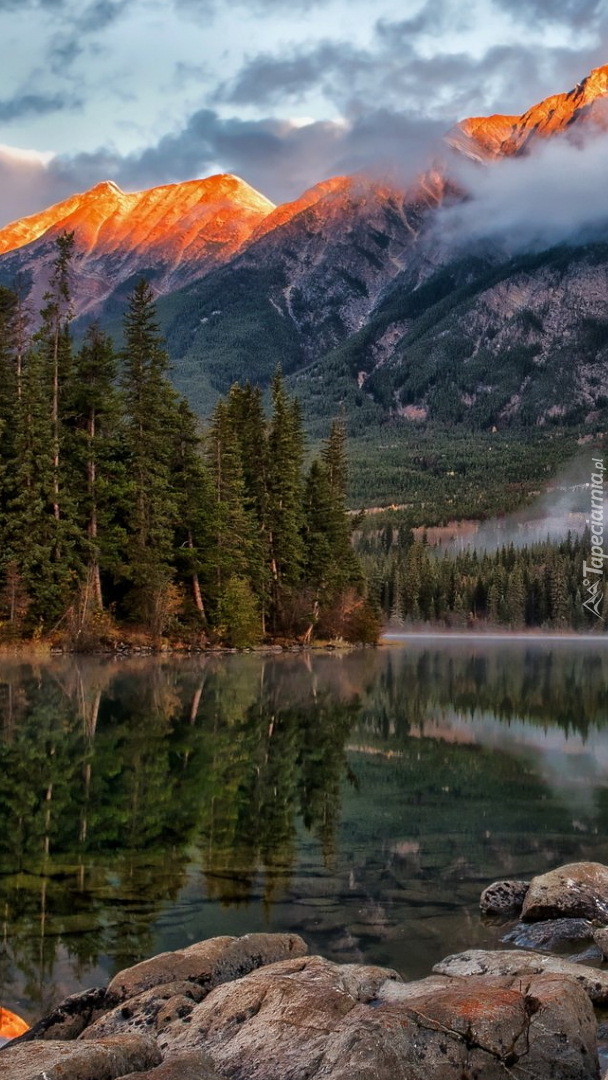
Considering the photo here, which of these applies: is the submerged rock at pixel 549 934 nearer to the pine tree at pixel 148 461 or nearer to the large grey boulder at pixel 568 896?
the large grey boulder at pixel 568 896

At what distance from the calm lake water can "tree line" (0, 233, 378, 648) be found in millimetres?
21721

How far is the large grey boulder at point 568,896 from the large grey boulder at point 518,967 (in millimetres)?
2212

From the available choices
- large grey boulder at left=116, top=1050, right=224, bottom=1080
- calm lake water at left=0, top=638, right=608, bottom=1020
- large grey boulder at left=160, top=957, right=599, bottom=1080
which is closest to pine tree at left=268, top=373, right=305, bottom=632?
calm lake water at left=0, top=638, right=608, bottom=1020

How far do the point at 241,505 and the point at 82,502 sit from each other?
14.6 metres

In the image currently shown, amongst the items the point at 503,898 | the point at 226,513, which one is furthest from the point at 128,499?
the point at 503,898

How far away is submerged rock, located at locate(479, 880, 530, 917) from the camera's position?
13.2m

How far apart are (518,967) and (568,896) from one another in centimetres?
319

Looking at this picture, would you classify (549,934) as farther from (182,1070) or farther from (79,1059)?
(79,1059)

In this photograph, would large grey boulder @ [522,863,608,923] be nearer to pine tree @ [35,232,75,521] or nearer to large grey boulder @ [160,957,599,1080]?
large grey boulder @ [160,957,599,1080]

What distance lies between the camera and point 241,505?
73938 millimetres

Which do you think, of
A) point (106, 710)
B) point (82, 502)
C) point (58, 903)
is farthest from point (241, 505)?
A: point (58, 903)

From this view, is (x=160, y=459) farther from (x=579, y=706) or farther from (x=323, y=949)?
(x=323, y=949)

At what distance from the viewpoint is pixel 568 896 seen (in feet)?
43.0

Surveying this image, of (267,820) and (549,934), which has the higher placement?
(549,934)
